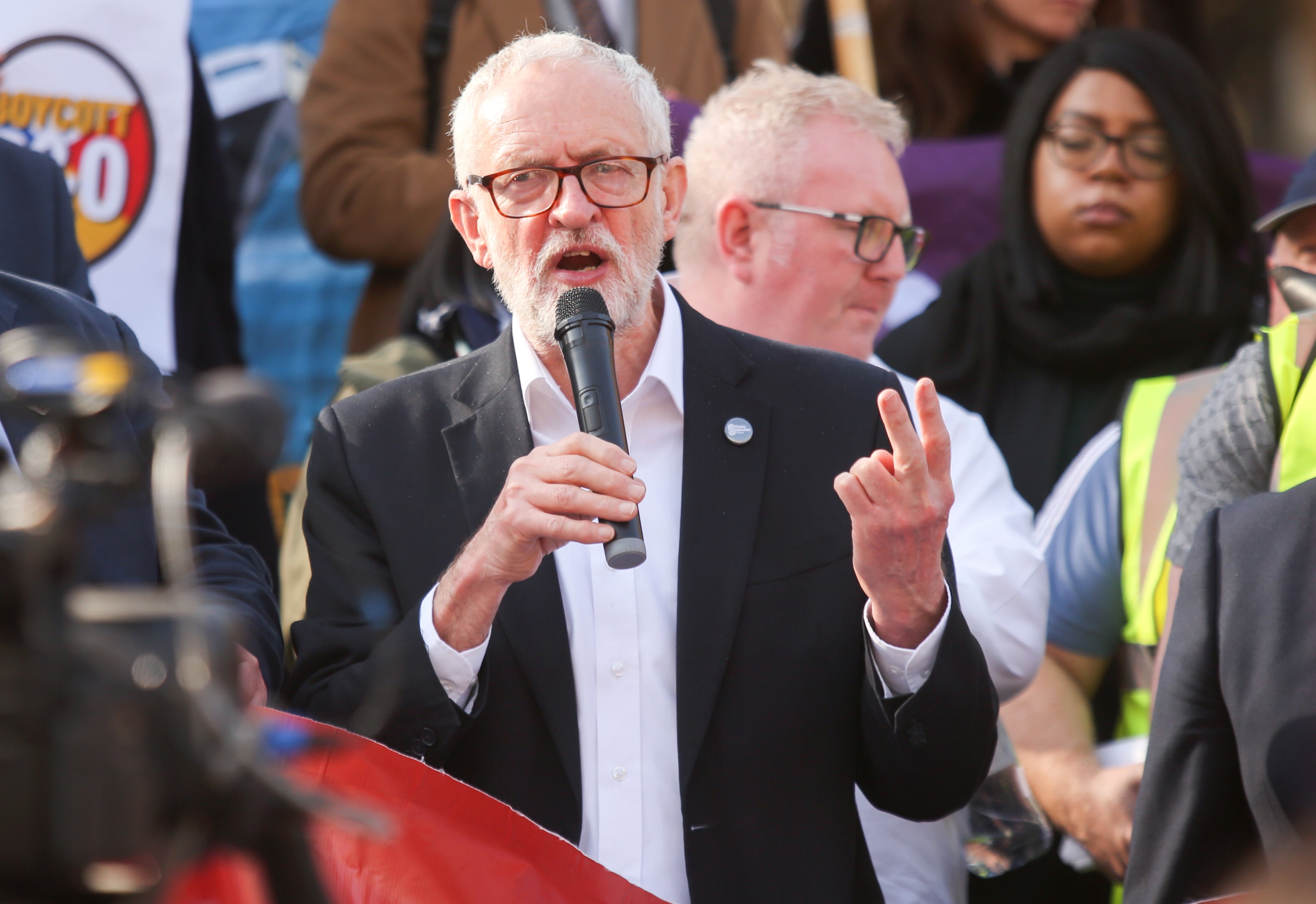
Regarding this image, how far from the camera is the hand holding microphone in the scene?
2.22 m

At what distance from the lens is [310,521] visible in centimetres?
283

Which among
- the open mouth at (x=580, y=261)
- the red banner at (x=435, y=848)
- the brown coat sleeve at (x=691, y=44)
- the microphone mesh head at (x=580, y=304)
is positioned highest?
the brown coat sleeve at (x=691, y=44)

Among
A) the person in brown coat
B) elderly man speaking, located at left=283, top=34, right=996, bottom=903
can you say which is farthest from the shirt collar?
the person in brown coat

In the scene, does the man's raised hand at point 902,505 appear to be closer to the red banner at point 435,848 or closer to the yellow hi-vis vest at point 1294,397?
the red banner at point 435,848

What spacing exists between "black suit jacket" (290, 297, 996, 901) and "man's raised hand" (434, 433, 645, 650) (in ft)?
0.34

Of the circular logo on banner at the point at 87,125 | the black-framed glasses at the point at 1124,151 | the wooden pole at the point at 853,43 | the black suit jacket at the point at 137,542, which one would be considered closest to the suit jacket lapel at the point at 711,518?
the black suit jacket at the point at 137,542

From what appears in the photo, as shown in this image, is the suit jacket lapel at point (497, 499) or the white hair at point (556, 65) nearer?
the suit jacket lapel at point (497, 499)

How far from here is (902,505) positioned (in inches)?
95.0

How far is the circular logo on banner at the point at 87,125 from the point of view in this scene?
411 centimetres

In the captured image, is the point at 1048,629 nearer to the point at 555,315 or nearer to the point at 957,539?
the point at 957,539

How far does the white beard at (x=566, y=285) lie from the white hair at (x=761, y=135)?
1172 millimetres

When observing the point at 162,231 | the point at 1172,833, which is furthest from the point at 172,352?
the point at 1172,833

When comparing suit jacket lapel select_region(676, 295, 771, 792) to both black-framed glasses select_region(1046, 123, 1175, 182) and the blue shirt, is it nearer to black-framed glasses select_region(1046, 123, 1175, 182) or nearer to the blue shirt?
the blue shirt

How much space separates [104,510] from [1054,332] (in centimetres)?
354
